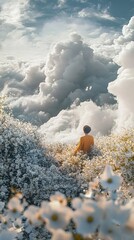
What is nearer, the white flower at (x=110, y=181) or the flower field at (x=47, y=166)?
the white flower at (x=110, y=181)

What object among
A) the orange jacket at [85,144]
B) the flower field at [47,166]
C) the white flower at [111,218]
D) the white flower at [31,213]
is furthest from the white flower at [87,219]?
the orange jacket at [85,144]

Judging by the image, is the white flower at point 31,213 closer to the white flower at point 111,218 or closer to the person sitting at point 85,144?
the white flower at point 111,218

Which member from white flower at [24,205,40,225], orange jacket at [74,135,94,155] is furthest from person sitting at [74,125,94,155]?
white flower at [24,205,40,225]

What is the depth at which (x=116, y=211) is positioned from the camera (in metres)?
2.50

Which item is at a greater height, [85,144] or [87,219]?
[85,144]

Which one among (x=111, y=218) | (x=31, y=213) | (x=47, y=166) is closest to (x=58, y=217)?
(x=111, y=218)

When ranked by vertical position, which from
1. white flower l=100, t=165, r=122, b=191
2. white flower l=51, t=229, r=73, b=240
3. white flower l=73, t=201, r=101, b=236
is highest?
white flower l=100, t=165, r=122, b=191

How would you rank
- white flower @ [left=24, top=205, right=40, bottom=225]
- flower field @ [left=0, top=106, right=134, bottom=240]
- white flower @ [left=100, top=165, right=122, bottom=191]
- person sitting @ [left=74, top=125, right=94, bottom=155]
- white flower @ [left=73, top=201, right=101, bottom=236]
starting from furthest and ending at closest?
person sitting @ [left=74, top=125, right=94, bottom=155] → flower field @ [left=0, top=106, right=134, bottom=240] → white flower @ [left=100, top=165, right=122, bottom=191] → white flower @ [left=24, top=205, right=40, bottom=225] → white flower @ [left=73, top=201, right=101, bottom=236]

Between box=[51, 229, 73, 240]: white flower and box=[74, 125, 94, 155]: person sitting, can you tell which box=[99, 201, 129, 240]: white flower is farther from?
box=[74, 125, 94, 155]: person sitting

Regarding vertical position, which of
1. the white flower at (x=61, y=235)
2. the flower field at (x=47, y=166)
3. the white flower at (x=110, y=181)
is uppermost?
the flower field at (x=47, y=166)

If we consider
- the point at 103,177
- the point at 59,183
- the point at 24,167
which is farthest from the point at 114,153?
the point at 103,177

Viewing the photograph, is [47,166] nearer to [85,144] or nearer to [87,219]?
[85,144]

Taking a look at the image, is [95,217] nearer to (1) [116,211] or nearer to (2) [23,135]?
(1) [116,211]

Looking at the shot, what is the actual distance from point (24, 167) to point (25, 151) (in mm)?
1229
